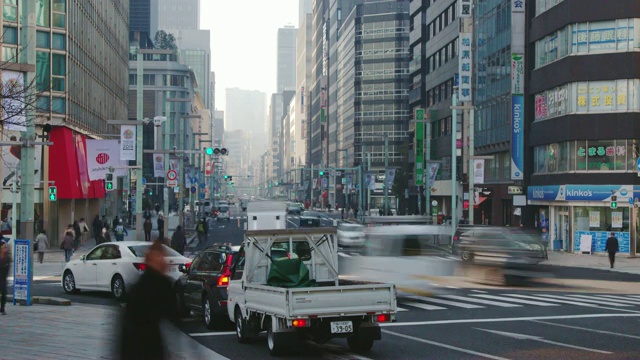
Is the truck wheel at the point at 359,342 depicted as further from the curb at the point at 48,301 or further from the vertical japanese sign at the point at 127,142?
the vertical japanese sign at the point at 127,142

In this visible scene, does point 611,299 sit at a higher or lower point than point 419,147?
lower

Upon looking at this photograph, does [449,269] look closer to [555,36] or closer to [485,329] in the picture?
[485,329]

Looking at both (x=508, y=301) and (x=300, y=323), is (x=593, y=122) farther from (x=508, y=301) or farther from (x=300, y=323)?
(x=300, y=323)

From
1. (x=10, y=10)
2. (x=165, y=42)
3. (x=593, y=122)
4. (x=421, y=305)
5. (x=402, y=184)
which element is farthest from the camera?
(x=165, y=42)

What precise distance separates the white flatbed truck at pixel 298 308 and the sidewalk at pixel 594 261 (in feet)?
89.2

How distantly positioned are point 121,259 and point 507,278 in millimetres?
13184

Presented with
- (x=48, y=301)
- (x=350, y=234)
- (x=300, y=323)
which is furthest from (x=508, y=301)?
(x=350, y=234)

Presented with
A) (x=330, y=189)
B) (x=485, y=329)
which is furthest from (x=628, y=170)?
(x=330, y=189)

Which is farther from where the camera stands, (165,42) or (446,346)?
(165,42)

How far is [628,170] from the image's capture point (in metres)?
50.4

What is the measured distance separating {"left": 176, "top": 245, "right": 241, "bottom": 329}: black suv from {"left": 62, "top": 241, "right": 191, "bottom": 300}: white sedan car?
9.03ft

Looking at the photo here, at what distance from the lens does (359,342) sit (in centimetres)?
1495

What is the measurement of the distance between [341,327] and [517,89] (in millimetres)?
47675

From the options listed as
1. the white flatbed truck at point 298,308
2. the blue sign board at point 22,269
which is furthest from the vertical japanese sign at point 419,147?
the white flatbed truck at point 298,308
